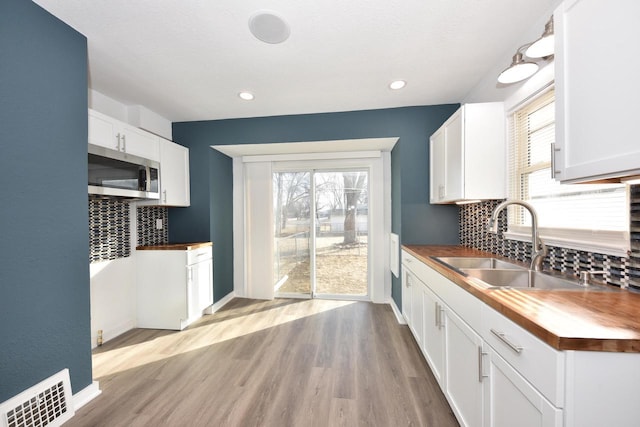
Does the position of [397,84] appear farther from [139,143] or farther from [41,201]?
[41,201]

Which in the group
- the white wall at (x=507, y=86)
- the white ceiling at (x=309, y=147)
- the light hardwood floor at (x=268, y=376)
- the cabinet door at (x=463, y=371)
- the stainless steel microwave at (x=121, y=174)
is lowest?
the light hardwood floor at (x=268, y=376)

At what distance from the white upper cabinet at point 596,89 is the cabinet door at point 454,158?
37.9 inches

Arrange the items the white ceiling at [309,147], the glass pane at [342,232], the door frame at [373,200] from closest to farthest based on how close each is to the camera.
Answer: the white ceiling at [309,147]
the door frame at [373,200]
the glass pane at [342,232]

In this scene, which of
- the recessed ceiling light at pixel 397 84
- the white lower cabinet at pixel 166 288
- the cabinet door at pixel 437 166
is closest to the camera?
the recessed ceiling light at pixel 397 84

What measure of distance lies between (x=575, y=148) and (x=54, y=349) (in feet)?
9.40

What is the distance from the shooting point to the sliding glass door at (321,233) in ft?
12.1

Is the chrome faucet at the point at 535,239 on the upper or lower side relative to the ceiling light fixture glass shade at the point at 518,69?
lower

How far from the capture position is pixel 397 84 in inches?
93.7

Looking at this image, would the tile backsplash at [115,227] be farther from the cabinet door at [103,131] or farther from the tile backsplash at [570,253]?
the tile backsplash at [570,253]

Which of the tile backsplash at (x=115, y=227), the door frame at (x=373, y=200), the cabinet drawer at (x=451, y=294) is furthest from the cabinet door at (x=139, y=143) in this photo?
the cabinet drawer at (x=451, y=294)

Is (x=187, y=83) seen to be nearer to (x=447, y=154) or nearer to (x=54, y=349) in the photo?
(x=54, y=349)

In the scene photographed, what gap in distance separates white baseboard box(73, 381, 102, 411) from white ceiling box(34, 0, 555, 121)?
2375mm

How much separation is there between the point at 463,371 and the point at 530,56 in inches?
62.7

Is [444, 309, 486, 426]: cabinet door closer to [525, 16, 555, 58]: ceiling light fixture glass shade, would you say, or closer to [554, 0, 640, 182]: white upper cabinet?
[554, 0, 640, 182]: white upper cabinet
